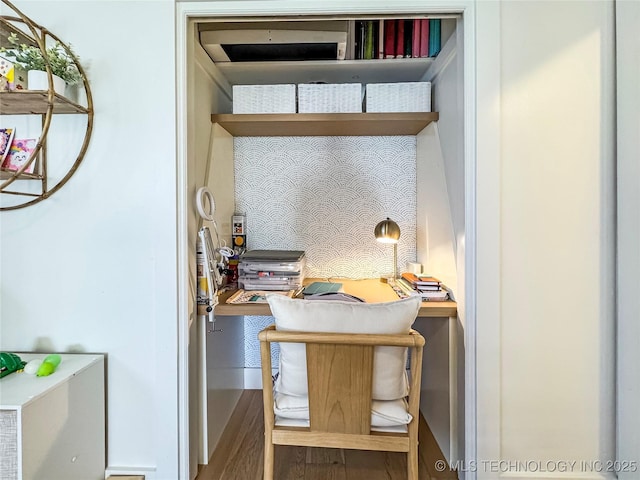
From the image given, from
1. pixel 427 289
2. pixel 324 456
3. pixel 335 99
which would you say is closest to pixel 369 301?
pixel 427 289

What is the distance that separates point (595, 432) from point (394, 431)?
2.72ft

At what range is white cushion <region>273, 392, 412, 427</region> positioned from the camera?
1.22 meters

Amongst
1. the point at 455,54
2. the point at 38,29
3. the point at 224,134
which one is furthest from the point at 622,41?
the point at 38,29

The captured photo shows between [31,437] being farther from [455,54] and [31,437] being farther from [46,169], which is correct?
[455,54]

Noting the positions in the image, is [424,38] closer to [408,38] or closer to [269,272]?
[408,38]

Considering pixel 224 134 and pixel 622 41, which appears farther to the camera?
pixel 224 134

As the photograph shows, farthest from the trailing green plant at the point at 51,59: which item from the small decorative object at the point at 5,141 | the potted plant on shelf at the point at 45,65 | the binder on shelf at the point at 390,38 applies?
the binder on shelf at the point at 390,38

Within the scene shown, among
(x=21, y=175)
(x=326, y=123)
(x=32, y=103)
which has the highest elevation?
(x=326, y=123)

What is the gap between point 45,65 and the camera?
1243mm

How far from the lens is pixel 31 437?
1.11m

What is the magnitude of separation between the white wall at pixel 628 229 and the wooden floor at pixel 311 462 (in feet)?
2.29

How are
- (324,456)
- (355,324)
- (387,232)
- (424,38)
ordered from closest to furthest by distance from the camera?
(355,324) < (324,456) < (424,38) < (387,232)

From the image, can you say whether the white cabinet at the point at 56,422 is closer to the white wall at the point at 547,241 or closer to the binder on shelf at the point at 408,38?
the white wall at the point at 547,241

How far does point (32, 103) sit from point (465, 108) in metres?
1.61
